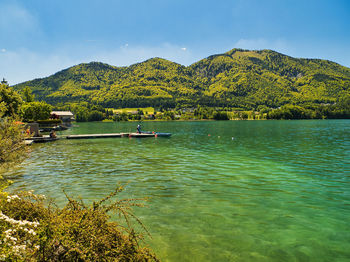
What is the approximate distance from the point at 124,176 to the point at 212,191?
8.27 m

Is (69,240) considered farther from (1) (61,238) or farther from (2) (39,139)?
(2) (39,139)

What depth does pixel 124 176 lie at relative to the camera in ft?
64.6

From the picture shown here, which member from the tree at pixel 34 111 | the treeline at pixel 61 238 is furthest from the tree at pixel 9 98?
the treeline at pixel 61 238

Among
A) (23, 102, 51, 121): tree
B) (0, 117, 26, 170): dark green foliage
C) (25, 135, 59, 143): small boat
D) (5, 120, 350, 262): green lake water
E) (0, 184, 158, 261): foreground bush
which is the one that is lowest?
(5, 120, 350, 262): green lake water

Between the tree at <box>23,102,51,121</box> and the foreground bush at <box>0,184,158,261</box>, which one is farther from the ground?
the tree at <box>23,102,51,121</box>

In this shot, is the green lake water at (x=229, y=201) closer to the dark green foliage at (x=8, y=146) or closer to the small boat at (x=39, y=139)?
the dark green foliage at (x=8, y=146)

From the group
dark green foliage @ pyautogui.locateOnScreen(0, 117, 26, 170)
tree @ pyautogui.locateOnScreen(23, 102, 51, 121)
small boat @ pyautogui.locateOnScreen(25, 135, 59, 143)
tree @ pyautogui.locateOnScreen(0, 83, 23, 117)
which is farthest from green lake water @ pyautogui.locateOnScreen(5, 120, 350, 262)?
tree @ pyautogui.locateOnScreen(23, 102, 51, 121)

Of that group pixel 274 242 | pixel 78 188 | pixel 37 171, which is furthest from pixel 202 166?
pixel 37 171

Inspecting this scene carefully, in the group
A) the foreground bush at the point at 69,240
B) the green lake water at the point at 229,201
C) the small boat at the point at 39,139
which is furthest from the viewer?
the small boat at the point at 39,139

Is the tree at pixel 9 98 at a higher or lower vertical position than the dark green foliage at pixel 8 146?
higher

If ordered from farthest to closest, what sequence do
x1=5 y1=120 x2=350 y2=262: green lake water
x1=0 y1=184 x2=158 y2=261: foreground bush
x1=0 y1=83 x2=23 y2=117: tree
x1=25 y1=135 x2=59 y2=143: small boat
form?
x1=0 y1=83 x2=23 y2=117: tree < x1=25 y1=135 x2=59 y2=143: small boat < x1=5 y1=120 x2=350 y2=262: green lake water < x1=0 y1=184 x2=158 y2=261: foreground bush

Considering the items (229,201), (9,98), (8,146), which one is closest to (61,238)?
(229,201)

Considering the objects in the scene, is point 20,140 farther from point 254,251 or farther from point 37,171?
point 254,251

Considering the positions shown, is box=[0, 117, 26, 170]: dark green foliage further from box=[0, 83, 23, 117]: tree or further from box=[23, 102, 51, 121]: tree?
box=[23, 102, 51, 121]: tree
